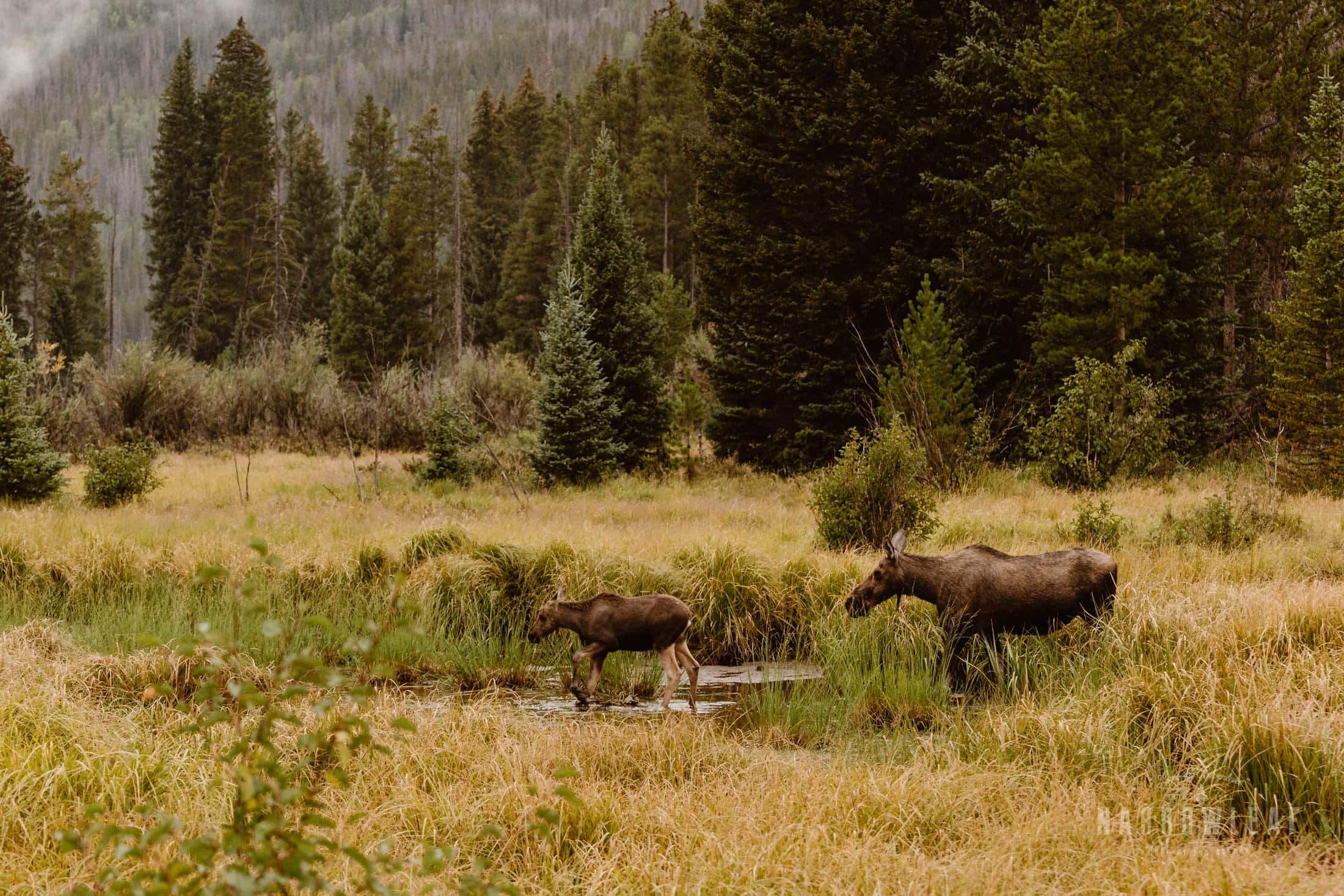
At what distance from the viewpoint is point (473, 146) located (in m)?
60.6

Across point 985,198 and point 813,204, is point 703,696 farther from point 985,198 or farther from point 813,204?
point 813,204

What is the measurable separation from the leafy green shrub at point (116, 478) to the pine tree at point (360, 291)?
93.4 ft

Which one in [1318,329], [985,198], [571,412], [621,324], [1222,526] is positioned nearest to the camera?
[1222,526]

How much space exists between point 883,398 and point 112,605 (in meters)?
12.7

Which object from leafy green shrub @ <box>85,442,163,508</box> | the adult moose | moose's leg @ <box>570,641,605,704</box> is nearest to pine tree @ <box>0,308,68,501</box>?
leafy green shrub @ <box>85,442,163,508</box>

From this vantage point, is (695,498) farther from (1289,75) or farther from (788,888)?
(1289,75)

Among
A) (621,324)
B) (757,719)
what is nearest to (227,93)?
(621,324)

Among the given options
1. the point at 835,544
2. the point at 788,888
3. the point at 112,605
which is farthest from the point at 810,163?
the point at 788,888

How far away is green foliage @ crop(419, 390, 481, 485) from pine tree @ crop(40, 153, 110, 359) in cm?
4497

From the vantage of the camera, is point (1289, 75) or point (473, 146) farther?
point (473, 146)

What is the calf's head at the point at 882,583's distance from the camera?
7984mm

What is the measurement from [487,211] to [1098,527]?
5263 cm

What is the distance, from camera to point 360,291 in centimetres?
4656

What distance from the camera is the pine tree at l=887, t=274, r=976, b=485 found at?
677 inches
